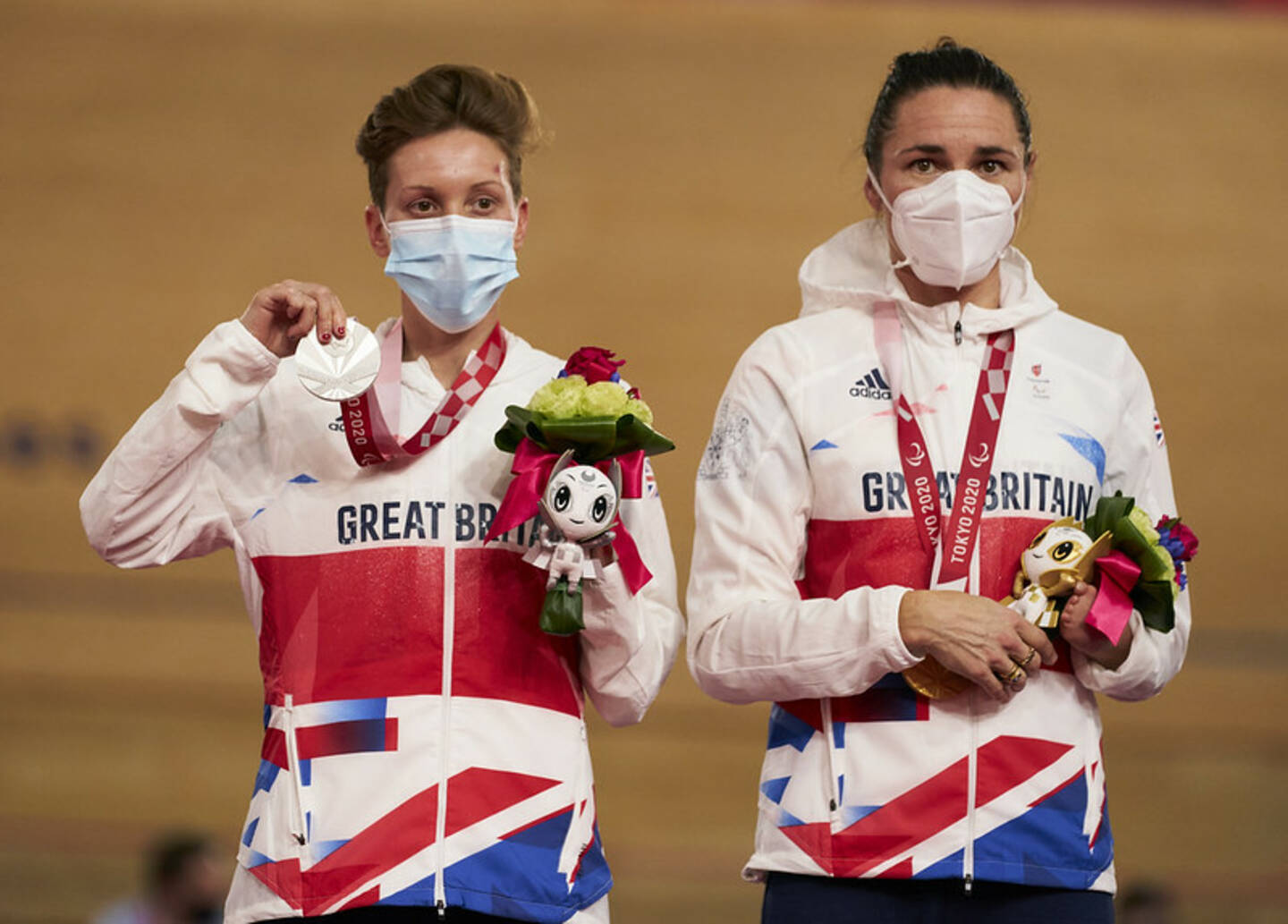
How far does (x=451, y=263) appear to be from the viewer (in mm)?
2527

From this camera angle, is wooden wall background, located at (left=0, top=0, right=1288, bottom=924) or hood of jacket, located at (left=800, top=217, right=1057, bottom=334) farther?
wooden wall background, located at (left=0, top=0, right=1288, bottom=924)

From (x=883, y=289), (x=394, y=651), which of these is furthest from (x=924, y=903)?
(x=883, y=289)

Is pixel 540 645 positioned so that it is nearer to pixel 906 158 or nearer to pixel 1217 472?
pixel 906 158

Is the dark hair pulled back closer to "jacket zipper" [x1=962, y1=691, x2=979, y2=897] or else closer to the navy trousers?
"jacket zipper" [x1=962, y1=691, x2=979, y2=897]

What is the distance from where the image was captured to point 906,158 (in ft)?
8.70

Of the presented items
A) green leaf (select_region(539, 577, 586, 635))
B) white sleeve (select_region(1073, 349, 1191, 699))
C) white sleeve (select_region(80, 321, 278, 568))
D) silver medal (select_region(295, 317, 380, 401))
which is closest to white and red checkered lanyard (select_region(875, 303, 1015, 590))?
white sleeve (select_region(1073, 349, 1191, 699))

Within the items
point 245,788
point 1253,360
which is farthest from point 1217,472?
point 245,788

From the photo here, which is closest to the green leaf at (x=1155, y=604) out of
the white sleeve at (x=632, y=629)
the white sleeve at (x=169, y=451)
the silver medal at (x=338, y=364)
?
the white sleeve at (x=632, y=629)

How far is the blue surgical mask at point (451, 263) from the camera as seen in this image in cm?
253

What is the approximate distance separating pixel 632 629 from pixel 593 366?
386mm

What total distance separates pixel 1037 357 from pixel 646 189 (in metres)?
3.70

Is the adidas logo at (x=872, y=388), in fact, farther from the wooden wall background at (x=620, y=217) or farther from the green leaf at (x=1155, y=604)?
the wooden wall background at (x=620, y=217)

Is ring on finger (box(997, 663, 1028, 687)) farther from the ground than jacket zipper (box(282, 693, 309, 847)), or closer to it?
farther from the ground

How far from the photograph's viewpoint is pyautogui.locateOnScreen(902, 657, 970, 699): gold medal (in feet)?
8.00
